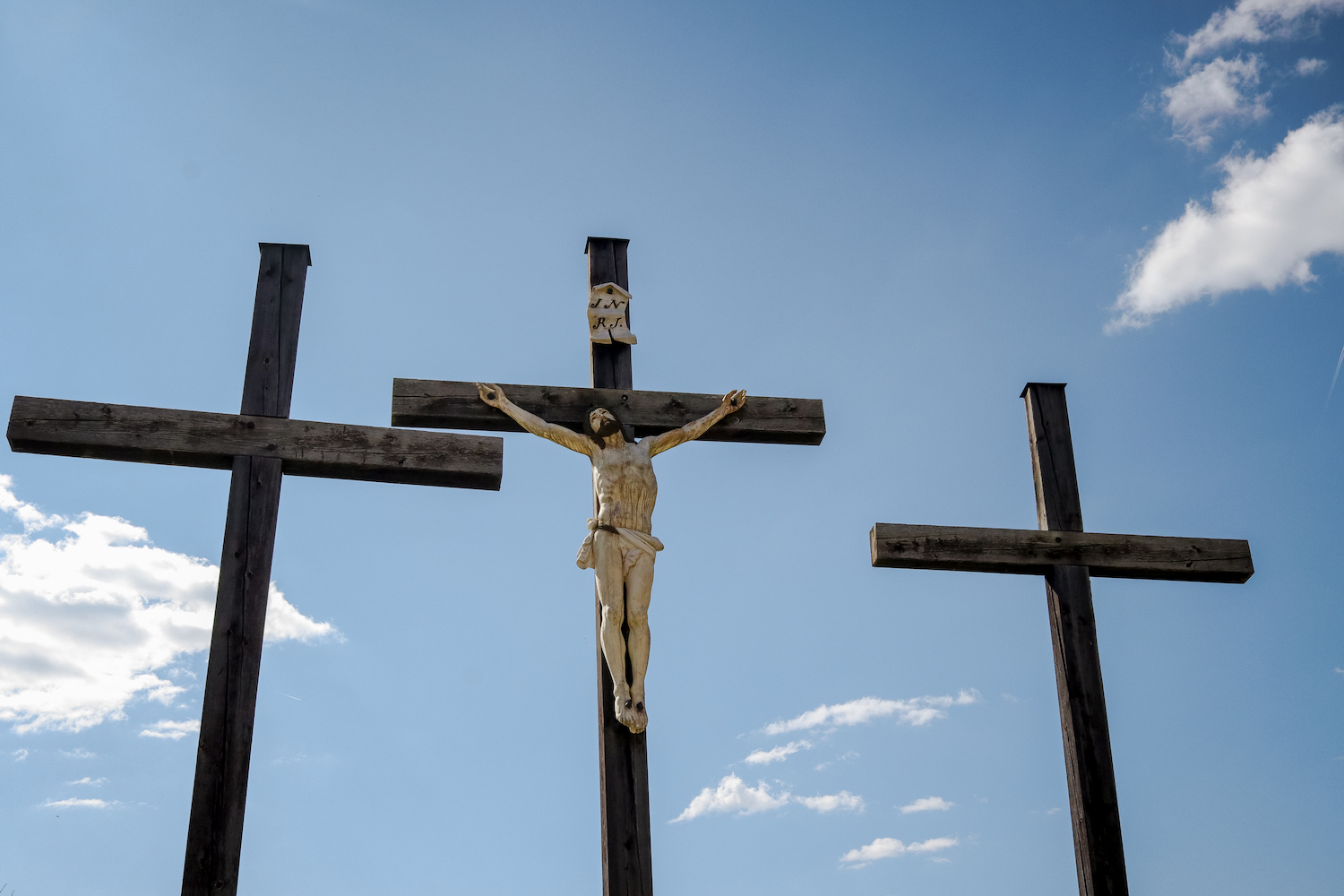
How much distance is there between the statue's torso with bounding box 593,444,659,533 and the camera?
22.1ft

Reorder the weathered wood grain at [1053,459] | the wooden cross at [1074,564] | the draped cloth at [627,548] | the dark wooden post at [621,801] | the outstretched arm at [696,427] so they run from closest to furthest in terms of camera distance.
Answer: the dark wooden post at [621,801]
the draped cloth at [627,548]
the wooden cross at [1074,564]
the outstretched arm at [696,427]
the weathered wood grain at [1053,459]

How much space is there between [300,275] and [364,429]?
3.21 feet

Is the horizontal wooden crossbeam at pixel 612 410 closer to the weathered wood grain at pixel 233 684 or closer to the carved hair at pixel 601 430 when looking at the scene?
the carved hair at pixel 601 430

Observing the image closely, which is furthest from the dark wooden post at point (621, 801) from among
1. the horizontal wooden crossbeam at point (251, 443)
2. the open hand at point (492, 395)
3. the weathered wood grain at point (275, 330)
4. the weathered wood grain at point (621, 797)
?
the weathered wood grain at point (275, 330)

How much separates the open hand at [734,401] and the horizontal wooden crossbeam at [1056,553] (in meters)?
0.98

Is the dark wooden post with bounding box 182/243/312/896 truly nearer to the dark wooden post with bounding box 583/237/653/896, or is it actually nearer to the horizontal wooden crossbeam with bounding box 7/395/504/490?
the horizontal wooden crossbeam with bounding box 7/395/504/490

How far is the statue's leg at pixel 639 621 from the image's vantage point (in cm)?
643

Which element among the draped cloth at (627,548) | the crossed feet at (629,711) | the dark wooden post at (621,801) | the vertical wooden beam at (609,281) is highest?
the vertical wooden beam at (609,281)

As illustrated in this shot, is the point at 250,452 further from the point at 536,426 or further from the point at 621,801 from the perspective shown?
the point at 621,801

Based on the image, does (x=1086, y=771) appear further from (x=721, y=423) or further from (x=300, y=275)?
(x=300, y=275)

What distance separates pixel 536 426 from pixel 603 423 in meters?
0.35

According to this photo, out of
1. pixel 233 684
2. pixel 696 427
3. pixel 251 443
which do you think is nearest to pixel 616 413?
pixel 696 427

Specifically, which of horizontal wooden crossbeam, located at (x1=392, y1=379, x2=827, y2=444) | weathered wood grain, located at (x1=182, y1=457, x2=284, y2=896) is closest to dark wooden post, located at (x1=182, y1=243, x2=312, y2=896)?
weathered wood grain, located at (x1=182, y1=457, x2=284, y2=896)

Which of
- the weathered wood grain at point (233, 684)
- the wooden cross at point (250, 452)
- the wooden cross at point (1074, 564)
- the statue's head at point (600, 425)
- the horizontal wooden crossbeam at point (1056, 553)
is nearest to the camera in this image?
the weathered wood grain at point (233, 684)
